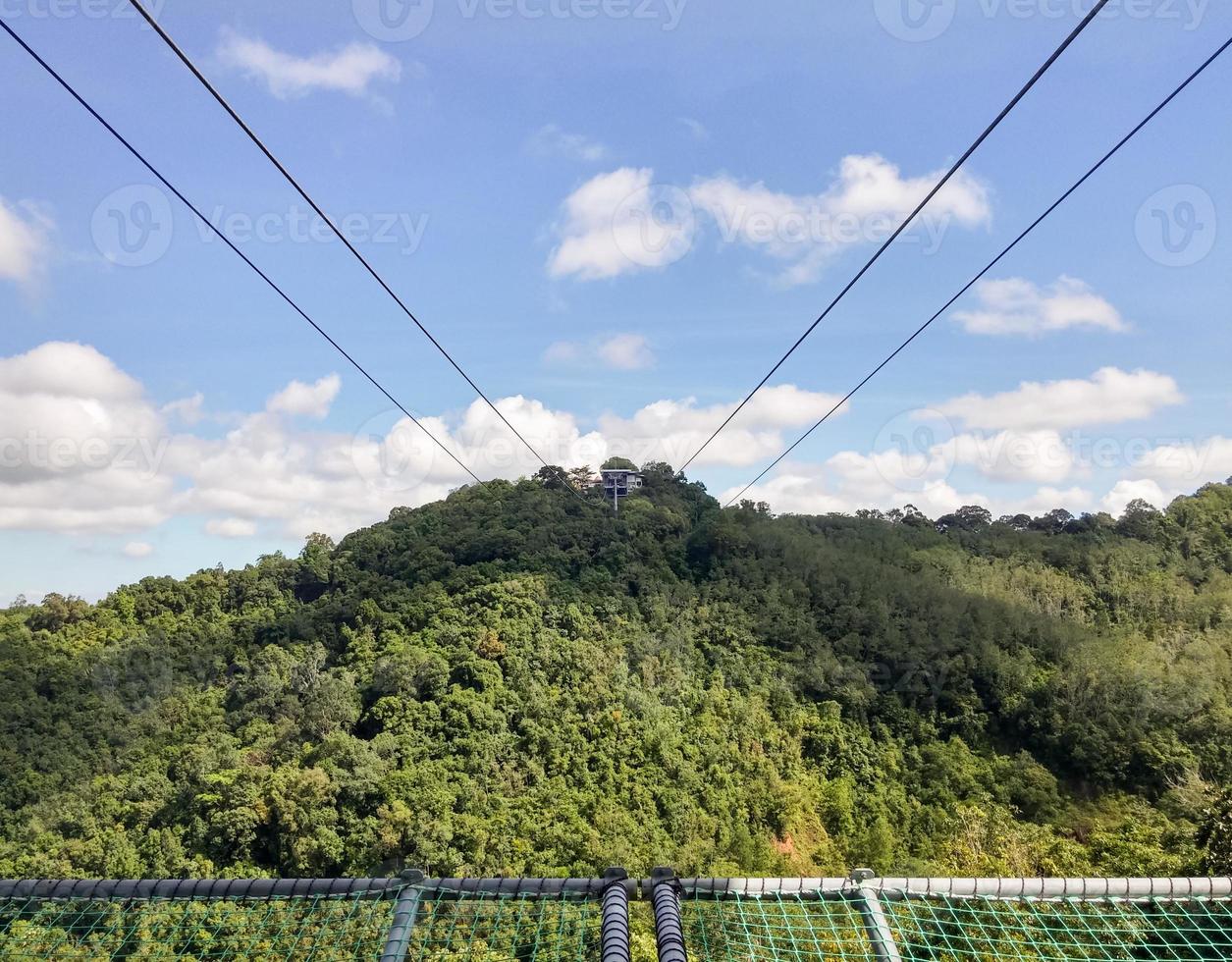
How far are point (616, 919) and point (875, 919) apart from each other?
28.7 inches

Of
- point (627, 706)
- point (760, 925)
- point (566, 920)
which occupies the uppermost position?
point (566, 920)

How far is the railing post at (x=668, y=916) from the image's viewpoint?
4.82 feet

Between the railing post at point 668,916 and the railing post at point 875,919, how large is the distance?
0.50 m

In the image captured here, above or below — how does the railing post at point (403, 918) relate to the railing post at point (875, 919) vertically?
above

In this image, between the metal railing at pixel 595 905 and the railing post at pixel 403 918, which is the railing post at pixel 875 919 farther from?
the railing post at pixel 403 918

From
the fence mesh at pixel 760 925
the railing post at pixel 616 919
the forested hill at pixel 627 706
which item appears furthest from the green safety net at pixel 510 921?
the forested hill at pixel 627 706

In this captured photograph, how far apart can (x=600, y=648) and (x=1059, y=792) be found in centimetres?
1130

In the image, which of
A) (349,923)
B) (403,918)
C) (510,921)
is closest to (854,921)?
(510,921)

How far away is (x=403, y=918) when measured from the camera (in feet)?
5.52

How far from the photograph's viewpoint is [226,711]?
17.3 meters

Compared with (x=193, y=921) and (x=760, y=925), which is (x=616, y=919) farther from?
(x=193, y=921)

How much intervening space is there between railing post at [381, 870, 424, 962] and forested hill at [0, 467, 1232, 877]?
949cm

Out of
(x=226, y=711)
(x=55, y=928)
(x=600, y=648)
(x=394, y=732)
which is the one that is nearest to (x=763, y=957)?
(x=55, y=928)

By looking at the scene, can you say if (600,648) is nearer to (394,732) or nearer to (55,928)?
(394,732)
